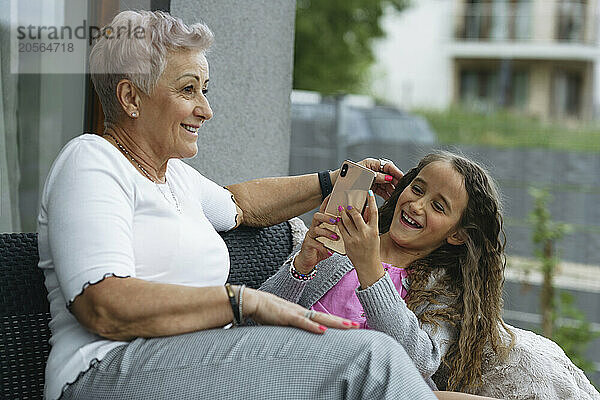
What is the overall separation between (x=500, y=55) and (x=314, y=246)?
14173 millimetres

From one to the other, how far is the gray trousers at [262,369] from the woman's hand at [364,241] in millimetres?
279

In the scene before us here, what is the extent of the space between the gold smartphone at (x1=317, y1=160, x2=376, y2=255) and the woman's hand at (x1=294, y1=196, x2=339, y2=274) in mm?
12

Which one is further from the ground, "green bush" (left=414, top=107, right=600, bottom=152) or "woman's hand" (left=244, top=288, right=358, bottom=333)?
"green bush" (left=414, top=107, right=600, bottom=152)

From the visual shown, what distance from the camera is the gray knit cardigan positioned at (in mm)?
1582

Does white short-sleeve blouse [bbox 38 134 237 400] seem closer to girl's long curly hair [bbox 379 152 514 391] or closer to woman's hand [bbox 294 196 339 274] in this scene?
woman's hand [bbox 294 196 339 274]

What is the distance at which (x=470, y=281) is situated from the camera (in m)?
1.78

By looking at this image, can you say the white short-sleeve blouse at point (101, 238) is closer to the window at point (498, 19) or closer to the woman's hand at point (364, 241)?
the woman's hand at point (364, 241)

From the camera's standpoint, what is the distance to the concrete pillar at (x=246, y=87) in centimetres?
249

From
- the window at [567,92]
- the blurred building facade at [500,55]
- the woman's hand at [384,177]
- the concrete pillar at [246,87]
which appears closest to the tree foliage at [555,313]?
the concrete pillar at [246,87]

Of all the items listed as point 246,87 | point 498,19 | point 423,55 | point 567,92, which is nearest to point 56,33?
point 246,87

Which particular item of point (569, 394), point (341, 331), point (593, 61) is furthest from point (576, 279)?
point (593, 61)

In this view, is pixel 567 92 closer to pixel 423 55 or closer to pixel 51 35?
pixel 423 55

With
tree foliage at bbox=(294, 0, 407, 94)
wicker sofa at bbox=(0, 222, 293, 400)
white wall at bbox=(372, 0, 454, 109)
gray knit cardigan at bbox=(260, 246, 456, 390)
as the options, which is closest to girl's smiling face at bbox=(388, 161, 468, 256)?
gray knit cardigan at bbox=(260, 246, 456, 390)

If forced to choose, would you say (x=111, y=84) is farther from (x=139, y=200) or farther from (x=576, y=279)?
(x=576, y=279)
